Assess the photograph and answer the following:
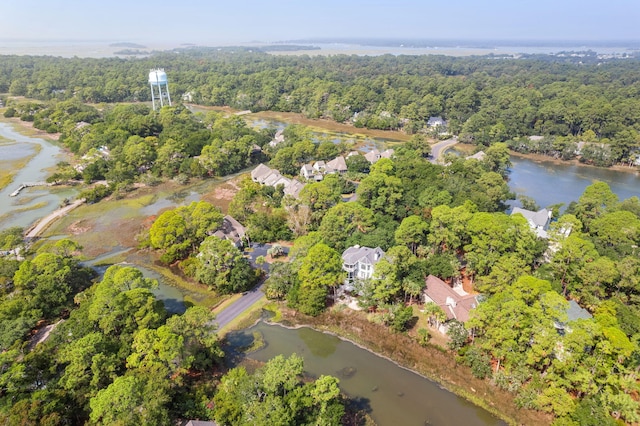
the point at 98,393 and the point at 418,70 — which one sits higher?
the point at 418,70

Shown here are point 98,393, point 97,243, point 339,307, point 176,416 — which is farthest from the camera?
point 97,243

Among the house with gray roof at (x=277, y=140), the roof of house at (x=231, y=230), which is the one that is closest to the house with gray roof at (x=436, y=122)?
the house with gray roof at (x=277, y=140)

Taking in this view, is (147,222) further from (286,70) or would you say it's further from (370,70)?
(370,70)

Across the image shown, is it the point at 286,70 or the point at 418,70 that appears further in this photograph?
the point at 418,70

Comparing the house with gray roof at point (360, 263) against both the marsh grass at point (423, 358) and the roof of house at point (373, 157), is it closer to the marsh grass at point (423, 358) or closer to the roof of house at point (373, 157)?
the marsh grass at point (423, 358)

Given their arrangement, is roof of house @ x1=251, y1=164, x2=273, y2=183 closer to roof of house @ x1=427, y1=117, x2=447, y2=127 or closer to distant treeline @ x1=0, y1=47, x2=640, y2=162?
distant treeline @ x1=0, y1=47, x2=640, y2=162

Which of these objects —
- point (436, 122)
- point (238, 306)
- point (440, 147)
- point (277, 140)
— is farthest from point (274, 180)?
Answer: point (436, 122)

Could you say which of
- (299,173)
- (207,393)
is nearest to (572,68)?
(299,173)
